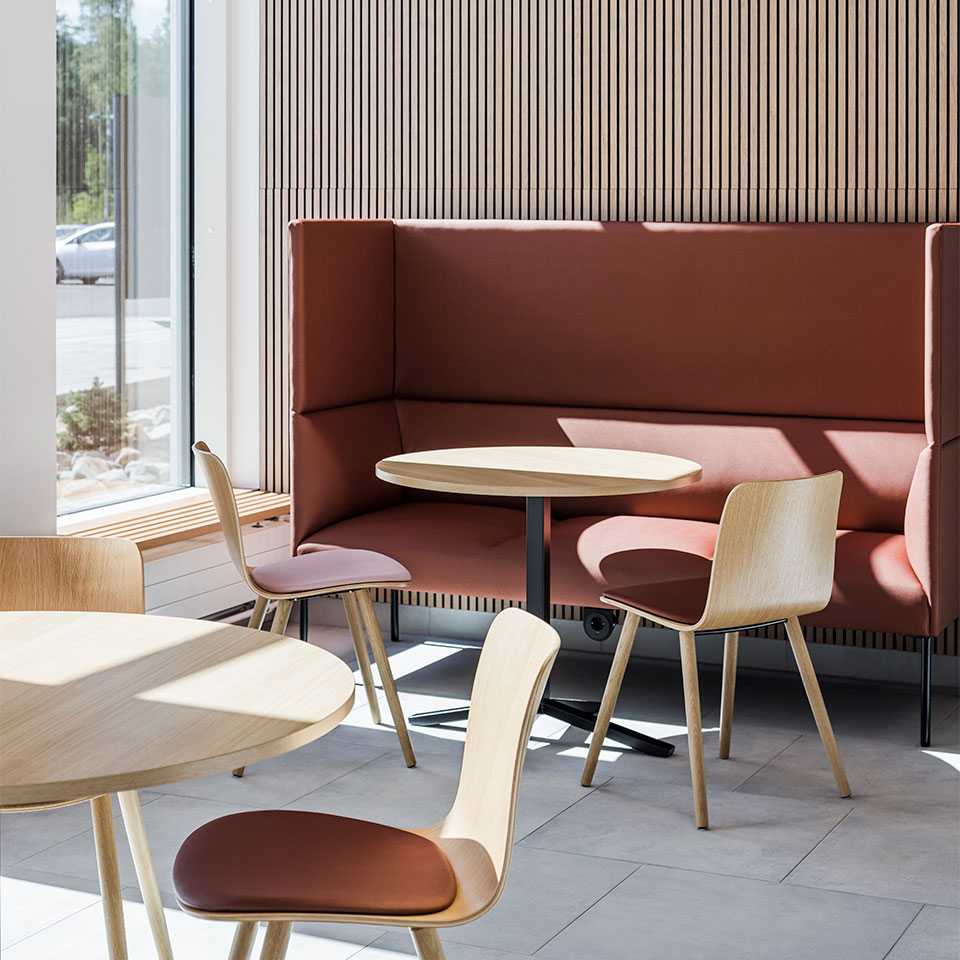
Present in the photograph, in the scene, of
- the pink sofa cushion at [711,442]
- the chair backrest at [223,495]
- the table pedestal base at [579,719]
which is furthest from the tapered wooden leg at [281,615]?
the pink sofa cushion at [711,442]

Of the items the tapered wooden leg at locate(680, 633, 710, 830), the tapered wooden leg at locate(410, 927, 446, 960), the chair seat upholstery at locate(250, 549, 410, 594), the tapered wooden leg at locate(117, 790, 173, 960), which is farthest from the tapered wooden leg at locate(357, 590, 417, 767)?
the tapered wooden leg at locate(410, 927, 446, 960)

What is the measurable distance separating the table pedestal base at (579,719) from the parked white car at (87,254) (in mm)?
2238

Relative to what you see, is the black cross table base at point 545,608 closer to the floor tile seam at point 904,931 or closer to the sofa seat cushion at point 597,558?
the sofa seat cushion at point 597,558

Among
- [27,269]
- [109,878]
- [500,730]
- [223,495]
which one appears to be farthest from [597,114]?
[500,730]

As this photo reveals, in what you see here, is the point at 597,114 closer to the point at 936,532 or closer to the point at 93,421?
the point at 936,532

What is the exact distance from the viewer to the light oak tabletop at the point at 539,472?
13.6 feet

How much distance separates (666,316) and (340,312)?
1.23 metres

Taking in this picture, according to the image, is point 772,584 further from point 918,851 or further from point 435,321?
point 435,321

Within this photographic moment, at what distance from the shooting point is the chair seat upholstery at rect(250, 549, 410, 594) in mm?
4305

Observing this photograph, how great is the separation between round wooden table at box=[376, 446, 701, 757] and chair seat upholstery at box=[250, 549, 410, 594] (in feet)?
0.90

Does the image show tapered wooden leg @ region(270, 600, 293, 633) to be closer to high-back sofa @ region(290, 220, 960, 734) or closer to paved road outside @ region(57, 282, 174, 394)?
high-back sofa @ region(290, 220, 960, 734)

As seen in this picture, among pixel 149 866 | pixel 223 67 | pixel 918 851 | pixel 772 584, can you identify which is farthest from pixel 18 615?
pixel 223 67

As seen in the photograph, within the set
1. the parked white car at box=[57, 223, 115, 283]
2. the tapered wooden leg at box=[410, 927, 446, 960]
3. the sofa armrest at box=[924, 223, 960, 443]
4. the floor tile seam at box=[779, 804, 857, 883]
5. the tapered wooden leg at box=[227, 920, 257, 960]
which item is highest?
the parked white car at box=[57, 223, 115, 283]

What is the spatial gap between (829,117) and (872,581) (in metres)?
1.79
